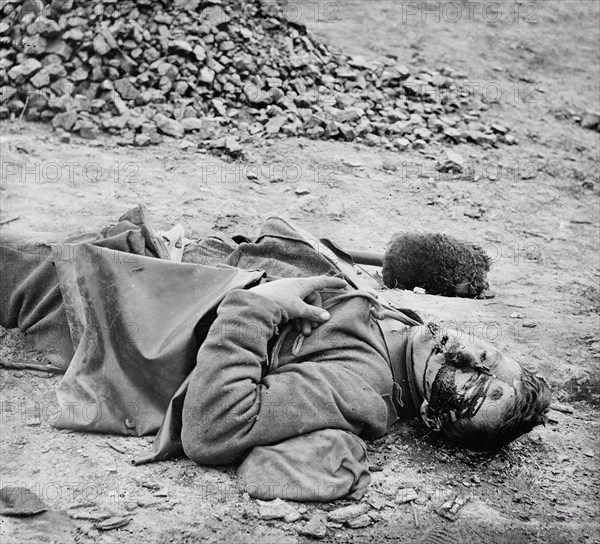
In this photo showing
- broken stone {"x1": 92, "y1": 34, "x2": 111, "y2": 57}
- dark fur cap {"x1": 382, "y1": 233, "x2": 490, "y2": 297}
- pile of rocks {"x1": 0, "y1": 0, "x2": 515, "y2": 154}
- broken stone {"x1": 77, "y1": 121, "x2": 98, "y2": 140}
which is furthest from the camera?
broken stone {"x1": 92, "y1": 34, "x2": 111, "y2": 57}

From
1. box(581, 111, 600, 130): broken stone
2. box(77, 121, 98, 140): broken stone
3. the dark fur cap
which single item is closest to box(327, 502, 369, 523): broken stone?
the dark fur cap

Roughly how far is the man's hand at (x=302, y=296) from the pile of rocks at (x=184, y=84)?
4.14 metres

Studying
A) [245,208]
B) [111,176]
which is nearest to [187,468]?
[245,208]

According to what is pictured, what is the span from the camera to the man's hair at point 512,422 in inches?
122

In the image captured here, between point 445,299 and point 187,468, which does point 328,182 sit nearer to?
point 445,299

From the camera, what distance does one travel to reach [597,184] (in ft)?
25.3

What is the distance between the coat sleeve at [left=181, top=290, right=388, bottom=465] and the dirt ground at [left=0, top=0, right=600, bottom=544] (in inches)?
8.9

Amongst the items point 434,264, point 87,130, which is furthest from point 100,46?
point 434,264

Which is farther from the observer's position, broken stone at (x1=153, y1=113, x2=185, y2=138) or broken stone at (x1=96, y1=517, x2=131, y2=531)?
broken stone at (x1=153, y1=113, x2=185, y2=138)

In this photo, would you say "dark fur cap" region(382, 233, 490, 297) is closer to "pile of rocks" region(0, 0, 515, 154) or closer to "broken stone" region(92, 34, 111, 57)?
"pile of rocks" region(0, 0, 515, 154)

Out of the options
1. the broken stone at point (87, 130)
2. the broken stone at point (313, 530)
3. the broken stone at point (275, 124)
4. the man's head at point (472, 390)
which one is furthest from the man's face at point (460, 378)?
the broken stone at point (87, 130)

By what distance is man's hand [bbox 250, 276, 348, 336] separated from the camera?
9.94ft

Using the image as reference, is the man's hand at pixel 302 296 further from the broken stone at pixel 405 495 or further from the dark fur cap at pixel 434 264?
the dark fur cap at pixel 434 264

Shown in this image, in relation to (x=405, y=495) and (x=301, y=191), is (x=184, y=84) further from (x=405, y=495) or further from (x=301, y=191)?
(x=405, y=495)
